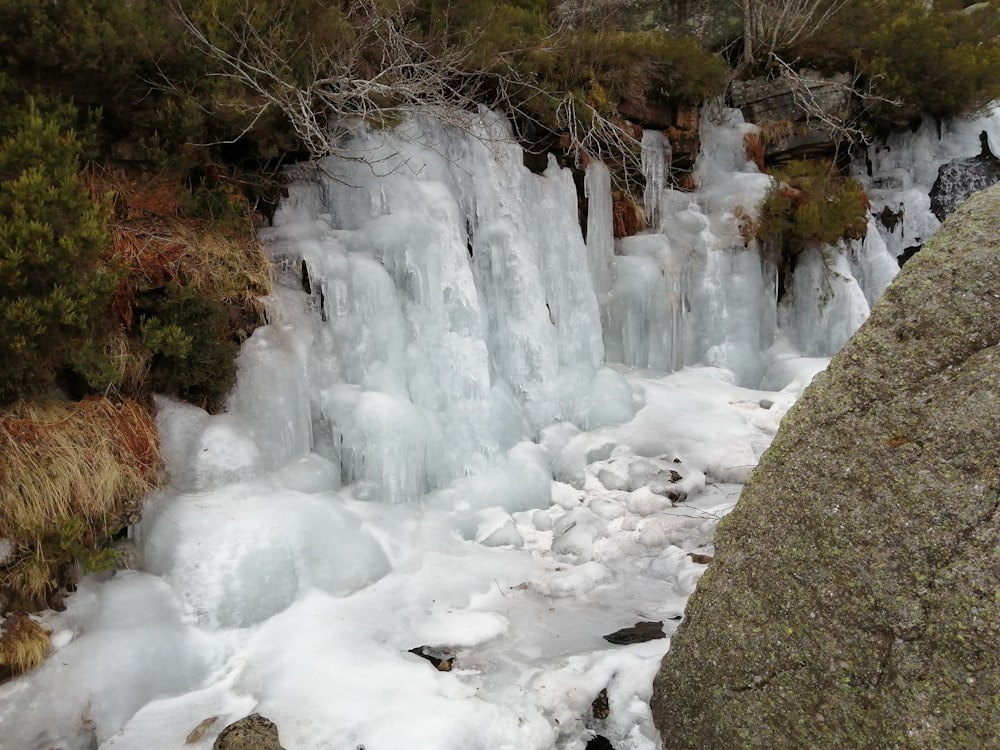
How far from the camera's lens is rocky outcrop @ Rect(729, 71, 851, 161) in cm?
945

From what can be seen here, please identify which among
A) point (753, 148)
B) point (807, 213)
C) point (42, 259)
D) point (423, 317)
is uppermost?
point (753, 148)

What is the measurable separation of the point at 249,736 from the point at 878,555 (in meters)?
2.31

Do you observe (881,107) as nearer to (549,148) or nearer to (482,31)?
Result: (549,148)

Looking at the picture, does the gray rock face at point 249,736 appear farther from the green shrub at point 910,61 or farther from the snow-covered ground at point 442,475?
the green shrub at point 910,61

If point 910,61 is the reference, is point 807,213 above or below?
below

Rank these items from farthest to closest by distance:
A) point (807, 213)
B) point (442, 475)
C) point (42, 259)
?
point (807, 213) → point (442, 475) → point (42, 259)

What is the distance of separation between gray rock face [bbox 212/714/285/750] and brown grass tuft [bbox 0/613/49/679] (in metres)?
0.95

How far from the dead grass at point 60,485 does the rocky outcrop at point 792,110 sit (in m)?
9.12

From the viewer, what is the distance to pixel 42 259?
313 centimetres

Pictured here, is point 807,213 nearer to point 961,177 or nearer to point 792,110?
point 792,110

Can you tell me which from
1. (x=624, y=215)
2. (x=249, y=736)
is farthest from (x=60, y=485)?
(x=624, y=215)

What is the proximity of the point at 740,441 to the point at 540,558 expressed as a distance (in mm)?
2544

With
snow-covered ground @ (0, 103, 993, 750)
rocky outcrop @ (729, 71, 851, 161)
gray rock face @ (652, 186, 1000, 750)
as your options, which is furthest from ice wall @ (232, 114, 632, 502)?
rocky outcrop @ (729, 71, 851, 161)

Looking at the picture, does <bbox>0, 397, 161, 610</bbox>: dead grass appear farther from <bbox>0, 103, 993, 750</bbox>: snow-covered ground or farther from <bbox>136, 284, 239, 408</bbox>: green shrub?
<bbox>136, 284, 239, 408</bbox>: green shrub
